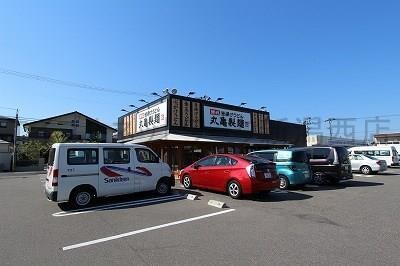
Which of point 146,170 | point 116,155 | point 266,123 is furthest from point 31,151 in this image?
point 116,155

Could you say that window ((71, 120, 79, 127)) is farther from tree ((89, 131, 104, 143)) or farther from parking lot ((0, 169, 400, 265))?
parking lot ((0, 169, 400, 265))

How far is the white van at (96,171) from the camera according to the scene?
30.6 feet

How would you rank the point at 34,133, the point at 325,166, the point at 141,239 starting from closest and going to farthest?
the point at 141,239
the point at 325,166
the point at 34,133

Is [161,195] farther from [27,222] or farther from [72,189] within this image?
[27,222]

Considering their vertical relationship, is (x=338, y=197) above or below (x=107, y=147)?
below

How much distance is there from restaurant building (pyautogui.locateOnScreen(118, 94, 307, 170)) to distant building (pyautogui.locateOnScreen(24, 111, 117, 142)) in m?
31.5

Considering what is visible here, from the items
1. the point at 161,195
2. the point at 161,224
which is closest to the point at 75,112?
the point at 161,195

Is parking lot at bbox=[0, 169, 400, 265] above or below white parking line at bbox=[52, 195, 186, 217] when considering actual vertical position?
below

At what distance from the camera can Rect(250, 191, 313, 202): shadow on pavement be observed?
1091 cm

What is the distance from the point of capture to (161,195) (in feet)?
38.2

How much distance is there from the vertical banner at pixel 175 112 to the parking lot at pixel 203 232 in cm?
1146

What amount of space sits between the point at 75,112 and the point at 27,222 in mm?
52622

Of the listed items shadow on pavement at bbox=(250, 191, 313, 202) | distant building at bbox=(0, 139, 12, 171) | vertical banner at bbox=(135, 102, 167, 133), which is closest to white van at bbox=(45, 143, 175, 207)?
shadow on pavement at bbox=(250, 191, 313, 202)

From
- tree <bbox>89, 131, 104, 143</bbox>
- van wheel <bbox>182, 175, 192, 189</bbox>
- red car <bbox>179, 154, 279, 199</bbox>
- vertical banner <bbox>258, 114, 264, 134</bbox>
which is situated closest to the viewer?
red car <bbox>179, 154, 279, 199</bbox>
